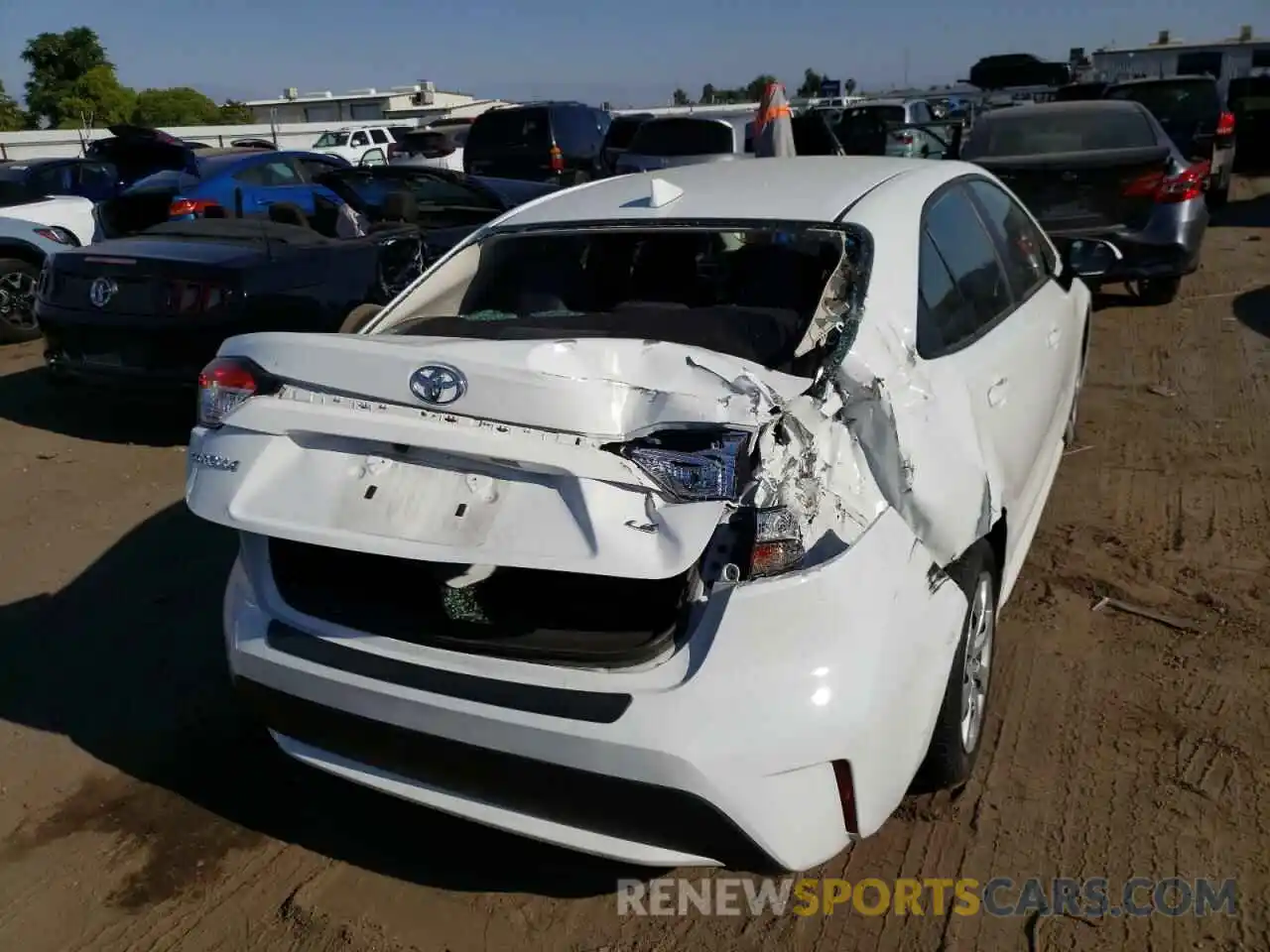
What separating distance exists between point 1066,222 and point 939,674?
644 centimetres

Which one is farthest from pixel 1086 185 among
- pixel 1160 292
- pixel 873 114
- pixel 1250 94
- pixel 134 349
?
pixel 1250 94

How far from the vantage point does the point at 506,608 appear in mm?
2357

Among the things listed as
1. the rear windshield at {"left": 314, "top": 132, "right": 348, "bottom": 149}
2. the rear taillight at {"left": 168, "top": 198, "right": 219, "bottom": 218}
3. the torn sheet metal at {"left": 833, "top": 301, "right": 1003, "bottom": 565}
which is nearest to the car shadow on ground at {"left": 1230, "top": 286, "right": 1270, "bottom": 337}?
the torn sheet metal at {"left": 833, "top": 301, "right": 1003, "bottom": 565}

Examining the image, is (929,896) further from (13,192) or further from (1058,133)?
(13,192)

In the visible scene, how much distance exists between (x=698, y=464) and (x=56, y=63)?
59.4 meters

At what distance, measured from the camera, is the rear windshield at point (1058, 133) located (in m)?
8.66

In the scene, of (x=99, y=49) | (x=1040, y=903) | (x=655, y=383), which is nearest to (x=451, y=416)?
(x=655, y=383)

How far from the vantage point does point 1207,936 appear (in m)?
2.39

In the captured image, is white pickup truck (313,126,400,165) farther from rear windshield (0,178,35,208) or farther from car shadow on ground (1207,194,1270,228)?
car shadow on ground (1207,194,1270,228)

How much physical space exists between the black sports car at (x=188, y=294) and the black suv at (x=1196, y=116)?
35.4 ft

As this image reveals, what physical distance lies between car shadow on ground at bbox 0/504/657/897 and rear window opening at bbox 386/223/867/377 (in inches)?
52.1

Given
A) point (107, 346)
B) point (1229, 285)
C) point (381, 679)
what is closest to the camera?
point (381, 679)

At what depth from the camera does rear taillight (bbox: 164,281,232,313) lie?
5715 millimetres

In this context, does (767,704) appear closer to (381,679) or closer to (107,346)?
(381,679)
